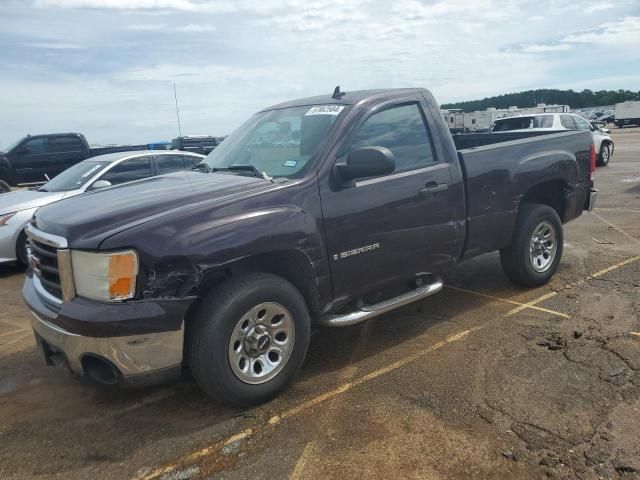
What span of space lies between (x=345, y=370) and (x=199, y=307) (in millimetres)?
1304

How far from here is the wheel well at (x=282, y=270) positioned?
3373 mm

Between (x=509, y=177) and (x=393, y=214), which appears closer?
(x=393, y=214)

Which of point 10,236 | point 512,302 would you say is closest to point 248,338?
point 512,302

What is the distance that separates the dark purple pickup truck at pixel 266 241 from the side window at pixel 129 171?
408cm

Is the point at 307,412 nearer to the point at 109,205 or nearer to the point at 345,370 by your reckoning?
the point at 345,370

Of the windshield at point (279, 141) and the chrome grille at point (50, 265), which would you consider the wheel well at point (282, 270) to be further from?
the chrome grille at point (50, 265)

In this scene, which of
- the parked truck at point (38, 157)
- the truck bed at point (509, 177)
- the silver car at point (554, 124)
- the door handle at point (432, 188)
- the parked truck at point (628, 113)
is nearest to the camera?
the door handle at point (432, 188)

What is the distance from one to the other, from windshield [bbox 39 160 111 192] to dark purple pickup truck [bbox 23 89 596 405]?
4.14 metres

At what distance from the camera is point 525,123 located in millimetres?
15977

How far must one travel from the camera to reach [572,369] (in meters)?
3.85

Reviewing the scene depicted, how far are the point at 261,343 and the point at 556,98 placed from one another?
363ft

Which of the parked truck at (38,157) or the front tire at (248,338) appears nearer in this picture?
the front tire at (248,338)

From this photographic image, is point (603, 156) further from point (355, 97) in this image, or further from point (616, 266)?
point (355, 97)

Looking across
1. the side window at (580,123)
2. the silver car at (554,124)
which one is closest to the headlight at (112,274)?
the silver car at (554,124)
